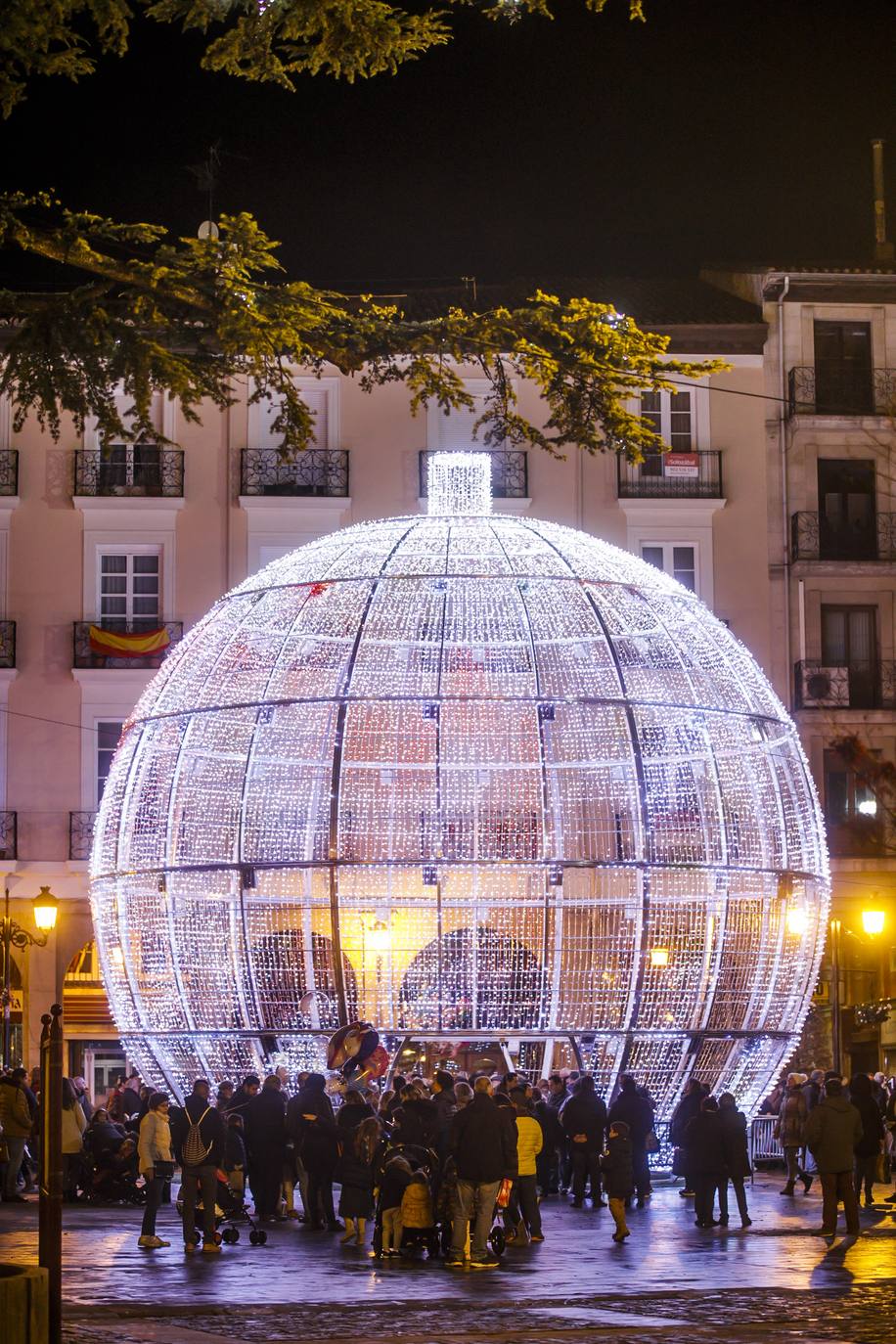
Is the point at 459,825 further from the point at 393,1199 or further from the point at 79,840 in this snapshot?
the point at 79,840

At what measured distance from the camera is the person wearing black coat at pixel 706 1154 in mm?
16531

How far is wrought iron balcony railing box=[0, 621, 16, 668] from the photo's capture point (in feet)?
108

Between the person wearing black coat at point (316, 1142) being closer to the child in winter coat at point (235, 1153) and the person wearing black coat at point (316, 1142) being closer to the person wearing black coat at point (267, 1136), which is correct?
the person wearing black coat at point (267, 1136)

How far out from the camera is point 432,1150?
15195 mm

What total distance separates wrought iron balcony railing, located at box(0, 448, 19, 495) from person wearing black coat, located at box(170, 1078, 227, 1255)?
63.4 feet

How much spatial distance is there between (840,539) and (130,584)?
1114cm

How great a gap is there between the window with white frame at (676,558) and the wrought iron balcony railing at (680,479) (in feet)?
2.47

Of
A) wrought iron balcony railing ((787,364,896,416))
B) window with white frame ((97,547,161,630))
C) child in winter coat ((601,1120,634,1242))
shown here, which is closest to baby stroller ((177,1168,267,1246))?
child in winter coat ((601,1120,634,1242))

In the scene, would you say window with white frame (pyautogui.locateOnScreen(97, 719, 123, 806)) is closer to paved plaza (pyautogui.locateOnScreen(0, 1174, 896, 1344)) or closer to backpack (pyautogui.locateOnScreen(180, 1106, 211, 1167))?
paved plaza (pyautogui.locateOnScreen(0, 1174, 896, 1344))

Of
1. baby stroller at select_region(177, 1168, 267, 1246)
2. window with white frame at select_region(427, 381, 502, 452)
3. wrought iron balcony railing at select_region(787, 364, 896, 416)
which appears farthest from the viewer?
wrought iron balcony railing at select_region(787, 364, 896, 416)

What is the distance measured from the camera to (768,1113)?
25.5 m

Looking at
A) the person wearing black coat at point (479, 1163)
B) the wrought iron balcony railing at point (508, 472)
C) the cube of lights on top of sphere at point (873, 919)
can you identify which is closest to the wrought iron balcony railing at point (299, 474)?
the wrought iron balcony railing at point (508, 472)

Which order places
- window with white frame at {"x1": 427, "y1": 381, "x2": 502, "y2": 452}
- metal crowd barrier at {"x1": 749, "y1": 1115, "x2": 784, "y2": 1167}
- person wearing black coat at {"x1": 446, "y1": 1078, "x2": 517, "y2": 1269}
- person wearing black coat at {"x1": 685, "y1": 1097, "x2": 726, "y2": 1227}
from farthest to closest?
1. window with white frame at {"x1": 427, "y1": 381, "x2": 502, "y2": 452}
2. metal crowd barrier at {"x1": 749, "y1": 1115, "x2": 784, "y2": 1167}
3. person wearing black coat at {"x1": 685, "y1": 1097, "x2": 726, "y2": 1227}
4. person wearing black coat at {"x1": 446, "y1": 1078, "x2": 517, "y2": 1269}

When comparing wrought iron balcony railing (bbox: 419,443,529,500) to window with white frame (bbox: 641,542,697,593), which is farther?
window with white frame (bbox: 641,542,697,593)
